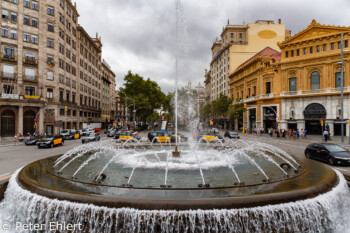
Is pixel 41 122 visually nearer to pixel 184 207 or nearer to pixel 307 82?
pixel 184 207

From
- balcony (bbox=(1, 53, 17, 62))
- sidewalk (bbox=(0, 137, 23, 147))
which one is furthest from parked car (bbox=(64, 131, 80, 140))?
balcony (bbox=(1, 53, 17, 62))

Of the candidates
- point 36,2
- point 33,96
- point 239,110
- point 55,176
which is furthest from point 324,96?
point 36,2

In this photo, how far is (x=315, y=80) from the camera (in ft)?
141

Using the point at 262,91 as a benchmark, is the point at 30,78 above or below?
above

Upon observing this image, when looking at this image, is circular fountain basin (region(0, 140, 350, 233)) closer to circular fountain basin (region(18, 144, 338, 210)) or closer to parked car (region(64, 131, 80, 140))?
circular fountain basin (region(18, 144, 338, 210))

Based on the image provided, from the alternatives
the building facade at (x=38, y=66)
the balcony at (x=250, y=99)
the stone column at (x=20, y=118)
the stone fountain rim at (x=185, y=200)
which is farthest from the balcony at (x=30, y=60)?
the balcony at (x=250, y=99)

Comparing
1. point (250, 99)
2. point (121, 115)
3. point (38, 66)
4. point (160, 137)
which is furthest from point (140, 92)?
point (121, 115)

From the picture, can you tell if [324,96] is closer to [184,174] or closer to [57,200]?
[184,174]

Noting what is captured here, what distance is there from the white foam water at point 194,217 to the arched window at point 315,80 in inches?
1746

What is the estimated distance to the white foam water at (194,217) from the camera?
5426 mm

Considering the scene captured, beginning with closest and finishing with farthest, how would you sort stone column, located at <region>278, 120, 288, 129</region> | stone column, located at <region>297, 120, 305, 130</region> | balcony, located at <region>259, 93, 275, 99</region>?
stone column, located at <region>297, 120, 305, 130</region> < stone column, located at <region>278, 120, 288, 129</region> < balcony, located at <region>259, 93, 275, 99</region>

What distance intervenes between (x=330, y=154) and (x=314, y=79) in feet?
117

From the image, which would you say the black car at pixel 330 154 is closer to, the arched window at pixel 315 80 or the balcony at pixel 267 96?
the arched window at pixel 315 80

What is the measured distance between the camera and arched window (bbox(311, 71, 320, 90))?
42.8 m
